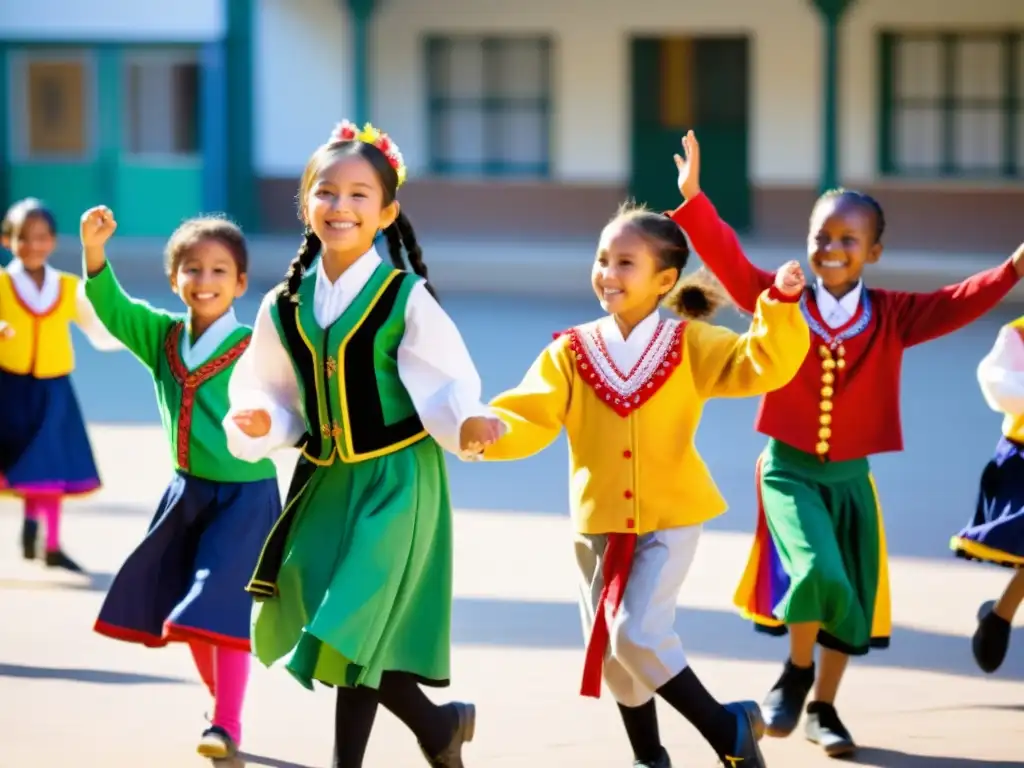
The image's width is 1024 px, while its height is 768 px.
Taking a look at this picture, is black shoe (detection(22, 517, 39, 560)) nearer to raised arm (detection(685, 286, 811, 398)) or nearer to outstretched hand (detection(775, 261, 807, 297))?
raised arm (detection(685, 286, 811, 398))

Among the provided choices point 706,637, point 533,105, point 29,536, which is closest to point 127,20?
point 533,105

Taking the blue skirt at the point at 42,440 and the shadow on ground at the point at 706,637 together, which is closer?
the shadow on ground at the point at 706,637

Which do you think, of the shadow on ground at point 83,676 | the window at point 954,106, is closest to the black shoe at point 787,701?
the shadow on ground at point 83,676

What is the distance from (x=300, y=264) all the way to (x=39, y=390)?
2.97 m

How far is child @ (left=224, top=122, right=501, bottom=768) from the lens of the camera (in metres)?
4.39

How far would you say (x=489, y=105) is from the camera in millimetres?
22922

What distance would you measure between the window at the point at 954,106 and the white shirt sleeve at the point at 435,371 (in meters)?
17.7

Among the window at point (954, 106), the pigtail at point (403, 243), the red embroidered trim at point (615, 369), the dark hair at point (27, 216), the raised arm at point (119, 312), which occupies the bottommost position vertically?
the red embroidered trim at point (615, 369)

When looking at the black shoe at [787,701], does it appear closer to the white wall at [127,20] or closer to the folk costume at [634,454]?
the folk costume at [634,454]

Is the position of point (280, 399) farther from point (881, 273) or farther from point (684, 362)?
point (881, 273)

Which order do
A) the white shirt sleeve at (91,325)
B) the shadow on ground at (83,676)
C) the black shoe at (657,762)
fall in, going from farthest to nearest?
1. the white shirt sleeve at (91,325)
2. the shadow on ground at (83,676)
3. the black shoe at (657,762)

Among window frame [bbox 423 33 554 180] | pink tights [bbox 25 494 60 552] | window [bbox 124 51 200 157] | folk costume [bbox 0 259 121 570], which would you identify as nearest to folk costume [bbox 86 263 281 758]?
folk costume [bbox 0 259 121 570]

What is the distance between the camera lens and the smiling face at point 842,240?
5203 mm

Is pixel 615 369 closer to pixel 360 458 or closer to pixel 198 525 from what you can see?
pixel 360 458
